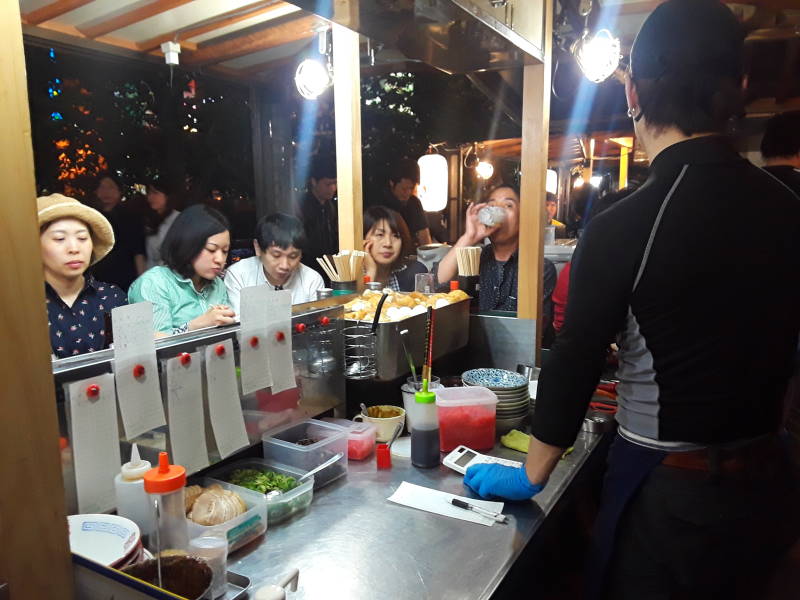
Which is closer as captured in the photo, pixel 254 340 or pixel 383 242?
pixel 254 340

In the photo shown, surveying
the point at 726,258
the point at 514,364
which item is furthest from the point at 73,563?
the point at 514,364

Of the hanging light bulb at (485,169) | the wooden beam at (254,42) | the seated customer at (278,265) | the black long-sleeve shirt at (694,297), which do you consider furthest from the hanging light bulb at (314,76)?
the hanging light bulb at (485,169)

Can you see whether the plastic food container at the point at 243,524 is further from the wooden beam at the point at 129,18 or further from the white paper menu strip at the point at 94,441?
the wooden beam at the point at 129,18

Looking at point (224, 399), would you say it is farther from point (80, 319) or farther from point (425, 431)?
point (80, 319)

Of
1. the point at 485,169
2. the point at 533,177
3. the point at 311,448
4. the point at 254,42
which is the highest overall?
the point at 254,42

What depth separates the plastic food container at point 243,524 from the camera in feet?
3.77

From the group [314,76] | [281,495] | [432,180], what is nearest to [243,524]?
[281,495]

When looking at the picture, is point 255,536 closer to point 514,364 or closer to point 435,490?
point 435,490

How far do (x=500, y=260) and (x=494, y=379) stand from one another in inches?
54.6

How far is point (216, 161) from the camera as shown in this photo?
5172 millimetres

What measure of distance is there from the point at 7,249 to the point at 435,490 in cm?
113

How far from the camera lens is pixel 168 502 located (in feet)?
3.45

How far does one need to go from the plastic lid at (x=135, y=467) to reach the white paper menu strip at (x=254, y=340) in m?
0.32

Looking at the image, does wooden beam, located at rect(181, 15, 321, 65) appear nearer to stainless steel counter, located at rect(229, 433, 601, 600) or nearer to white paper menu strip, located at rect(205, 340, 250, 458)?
white paper menu strip, located at rect(205, 340, 250, 458)
